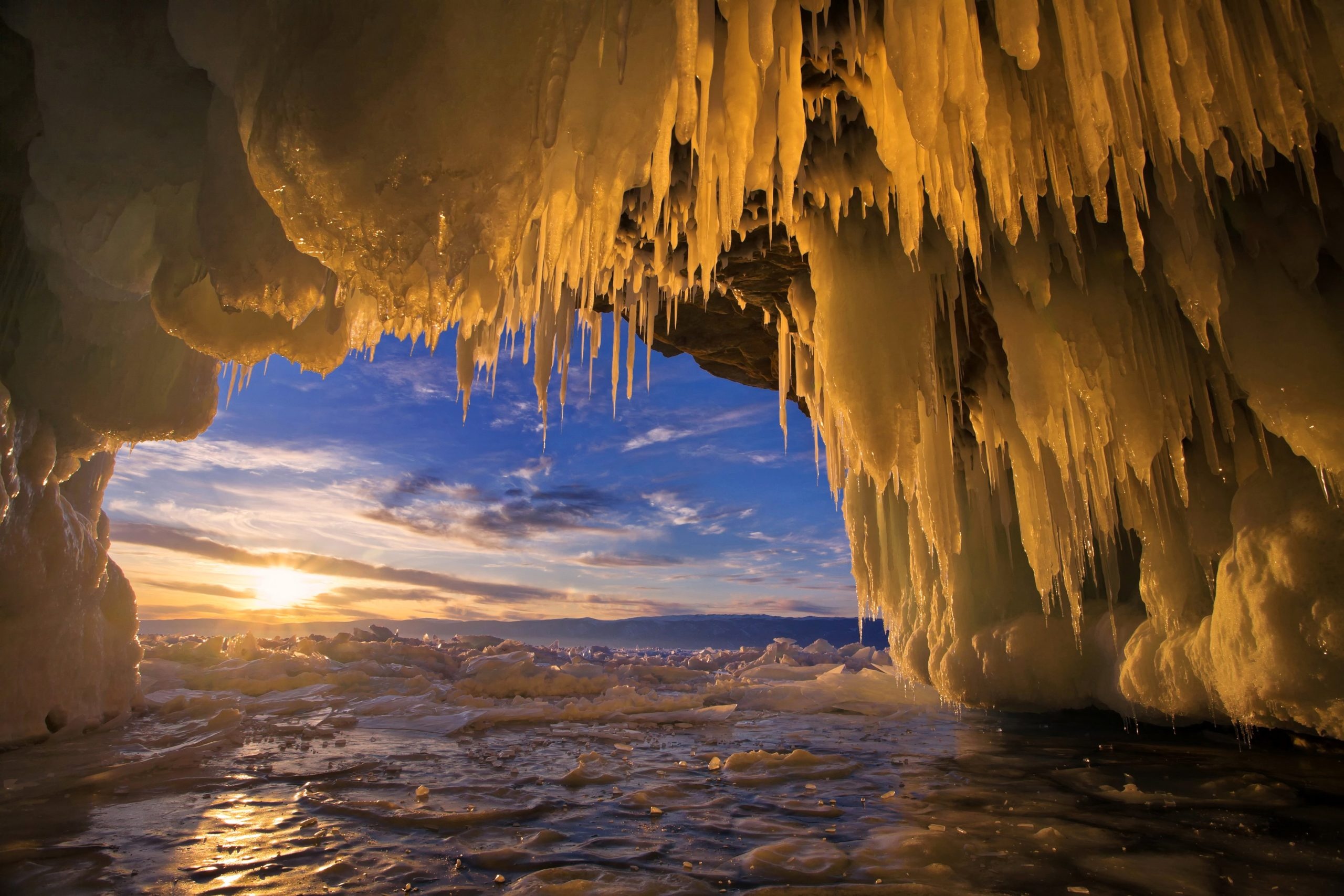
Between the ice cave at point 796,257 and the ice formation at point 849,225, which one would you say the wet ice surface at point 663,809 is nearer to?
the ice cave at point 796,257

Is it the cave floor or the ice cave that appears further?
the cave floor

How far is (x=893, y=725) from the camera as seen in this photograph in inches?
263

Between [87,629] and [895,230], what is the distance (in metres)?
7.68

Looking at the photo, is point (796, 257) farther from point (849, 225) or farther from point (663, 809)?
point (663, 809)

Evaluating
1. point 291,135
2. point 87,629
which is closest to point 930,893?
point 291,135

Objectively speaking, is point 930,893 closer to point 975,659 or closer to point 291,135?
point 291,135

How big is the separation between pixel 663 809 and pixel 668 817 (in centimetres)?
15

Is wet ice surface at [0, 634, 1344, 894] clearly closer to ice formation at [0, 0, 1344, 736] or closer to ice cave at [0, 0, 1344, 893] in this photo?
ice cave at [0, 0, 1344, 893]

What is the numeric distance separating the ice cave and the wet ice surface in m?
0.10

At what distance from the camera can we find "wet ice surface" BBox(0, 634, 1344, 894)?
7.34ft

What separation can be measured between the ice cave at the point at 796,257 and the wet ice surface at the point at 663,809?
0.10m

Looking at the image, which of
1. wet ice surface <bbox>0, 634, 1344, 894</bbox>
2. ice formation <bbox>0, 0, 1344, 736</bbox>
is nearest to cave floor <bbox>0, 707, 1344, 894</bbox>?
wet ice surface <bbox>0, 634, 1344, 894</bbox>

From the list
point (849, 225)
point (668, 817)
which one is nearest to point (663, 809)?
point (668, 817)

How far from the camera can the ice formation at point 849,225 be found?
6.31 feet
